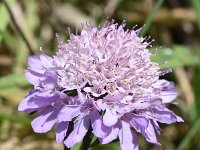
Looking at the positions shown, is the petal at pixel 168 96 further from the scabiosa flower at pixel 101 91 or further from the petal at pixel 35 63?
the petal at pixel 35 63

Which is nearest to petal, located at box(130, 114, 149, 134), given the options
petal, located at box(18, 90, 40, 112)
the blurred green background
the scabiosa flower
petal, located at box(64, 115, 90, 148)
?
the scabiosa flower

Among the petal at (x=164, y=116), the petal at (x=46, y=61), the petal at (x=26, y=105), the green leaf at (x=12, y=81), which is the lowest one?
the petal at (x=164, y=116)

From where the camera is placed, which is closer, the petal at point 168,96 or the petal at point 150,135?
the petal at point 150,135

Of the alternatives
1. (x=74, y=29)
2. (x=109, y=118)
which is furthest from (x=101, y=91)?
(x=74, y=29)

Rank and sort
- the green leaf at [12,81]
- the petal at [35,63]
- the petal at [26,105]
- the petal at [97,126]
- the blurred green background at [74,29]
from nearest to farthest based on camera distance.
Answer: the petal at [97,126]
the petal at [26,105]
the petal at [35,63]
the green leaf at [12,81]
the blurred green background at [74,29]

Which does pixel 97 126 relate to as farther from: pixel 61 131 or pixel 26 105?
pixel 26 105

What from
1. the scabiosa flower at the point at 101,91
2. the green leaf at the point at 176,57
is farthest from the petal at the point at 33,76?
the green leaf at the point at 176,57

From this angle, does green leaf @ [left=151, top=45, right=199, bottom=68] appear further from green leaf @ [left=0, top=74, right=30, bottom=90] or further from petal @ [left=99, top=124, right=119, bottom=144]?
petal @ [left=99, top=124, right=119, bottom=144]
